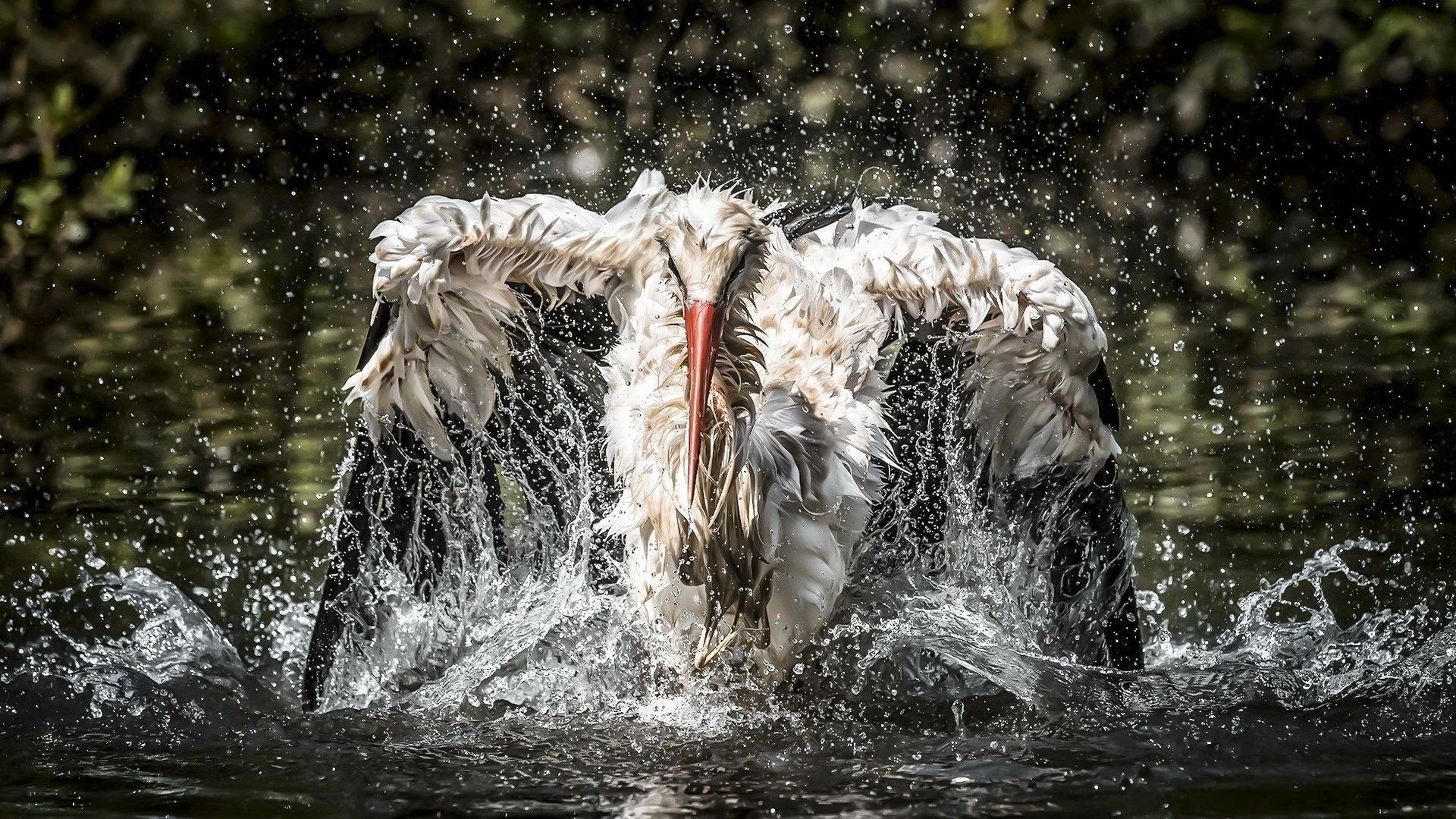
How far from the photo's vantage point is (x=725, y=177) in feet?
18.8

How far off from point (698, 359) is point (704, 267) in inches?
6.7

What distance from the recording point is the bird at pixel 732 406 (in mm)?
2713

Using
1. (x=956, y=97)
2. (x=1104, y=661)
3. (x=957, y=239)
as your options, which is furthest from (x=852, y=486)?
(x=956, y=97)

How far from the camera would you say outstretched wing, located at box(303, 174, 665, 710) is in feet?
8.96

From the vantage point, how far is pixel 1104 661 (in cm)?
312

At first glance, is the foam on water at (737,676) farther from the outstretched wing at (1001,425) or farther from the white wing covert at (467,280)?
the white wing covert at (467,280)

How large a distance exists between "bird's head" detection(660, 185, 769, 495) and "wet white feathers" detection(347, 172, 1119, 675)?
44 millimetres

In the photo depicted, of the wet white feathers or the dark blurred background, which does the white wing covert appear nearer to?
the wet white feathers

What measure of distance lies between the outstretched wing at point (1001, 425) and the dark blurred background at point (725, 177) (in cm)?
138

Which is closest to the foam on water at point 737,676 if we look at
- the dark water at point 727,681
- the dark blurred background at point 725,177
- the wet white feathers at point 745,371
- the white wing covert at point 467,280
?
the dark water at point 727,681

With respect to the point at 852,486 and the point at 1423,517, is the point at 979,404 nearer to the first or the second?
the point at 852,486

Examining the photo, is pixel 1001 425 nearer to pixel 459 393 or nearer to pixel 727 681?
pixel 727 681

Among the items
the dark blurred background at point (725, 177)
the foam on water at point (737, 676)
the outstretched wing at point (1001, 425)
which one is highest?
the dark blurred background at point (725, 177)

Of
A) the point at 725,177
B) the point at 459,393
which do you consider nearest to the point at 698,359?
the point at 459,393
